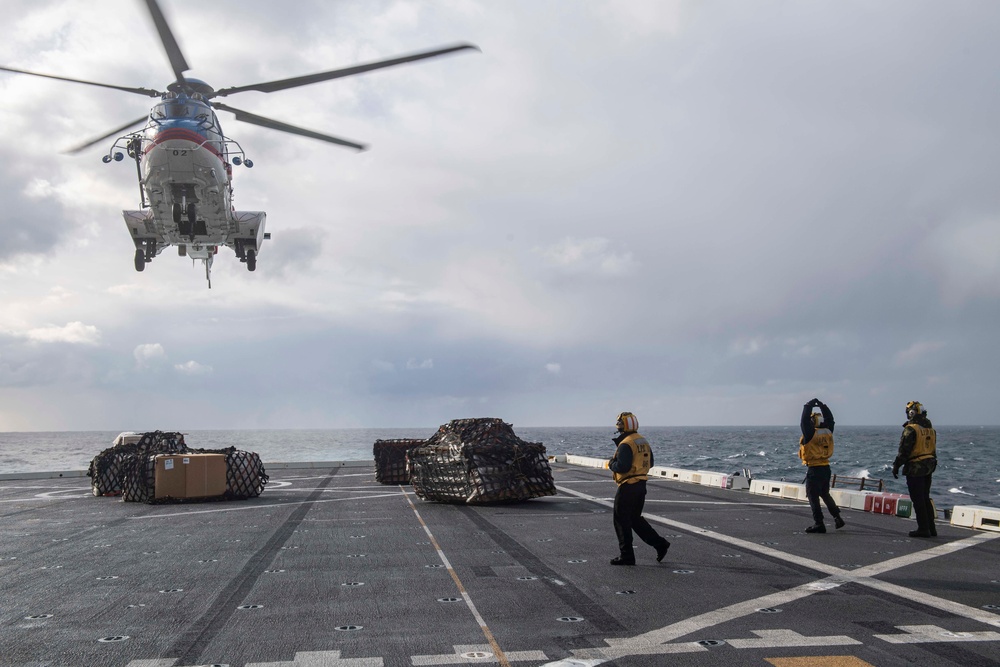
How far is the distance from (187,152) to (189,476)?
9.36 m

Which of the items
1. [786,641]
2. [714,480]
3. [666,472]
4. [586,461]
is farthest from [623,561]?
[586,461]

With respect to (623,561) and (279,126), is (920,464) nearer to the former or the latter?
(623,561)

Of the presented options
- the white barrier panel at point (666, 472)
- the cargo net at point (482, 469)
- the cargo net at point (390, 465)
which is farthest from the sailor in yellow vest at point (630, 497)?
the white barrier panel at point (666, 472)

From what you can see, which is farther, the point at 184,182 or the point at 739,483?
the point at 739,483

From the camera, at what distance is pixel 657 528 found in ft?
50.7

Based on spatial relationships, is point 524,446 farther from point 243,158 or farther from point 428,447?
point 243,158

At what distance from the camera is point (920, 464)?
13914 mm

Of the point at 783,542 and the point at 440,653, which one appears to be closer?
the point at 440,653

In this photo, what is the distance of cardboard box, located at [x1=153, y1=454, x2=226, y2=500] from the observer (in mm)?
21641

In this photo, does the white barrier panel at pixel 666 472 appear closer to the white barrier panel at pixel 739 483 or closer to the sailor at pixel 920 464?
the white barrier panel at pixel 739 483

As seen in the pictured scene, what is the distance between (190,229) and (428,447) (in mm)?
10850

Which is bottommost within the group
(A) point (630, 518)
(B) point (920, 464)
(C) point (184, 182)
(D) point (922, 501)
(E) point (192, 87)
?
(D) point (922, 501)

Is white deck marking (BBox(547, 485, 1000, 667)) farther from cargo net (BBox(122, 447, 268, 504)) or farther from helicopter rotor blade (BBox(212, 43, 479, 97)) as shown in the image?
cargo net (BBox(122, 447, 268, 504))

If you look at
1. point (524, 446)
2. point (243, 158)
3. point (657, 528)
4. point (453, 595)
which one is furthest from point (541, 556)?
point (243, 158)
